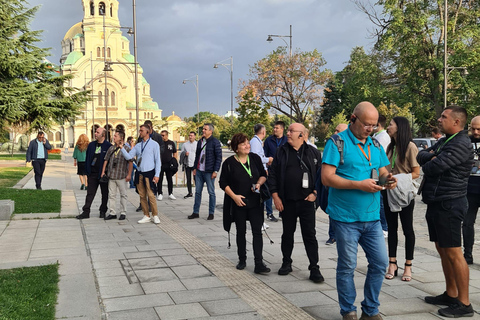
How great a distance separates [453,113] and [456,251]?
4.24 feet

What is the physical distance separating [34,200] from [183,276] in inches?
341

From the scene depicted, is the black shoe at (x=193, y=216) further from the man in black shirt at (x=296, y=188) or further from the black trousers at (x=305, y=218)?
the black trousers at (x=305, y=218)

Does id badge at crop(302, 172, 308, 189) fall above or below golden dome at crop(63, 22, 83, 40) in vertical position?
below

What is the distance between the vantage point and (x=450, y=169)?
4.54m

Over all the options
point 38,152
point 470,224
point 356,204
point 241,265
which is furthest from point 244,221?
point 38,152

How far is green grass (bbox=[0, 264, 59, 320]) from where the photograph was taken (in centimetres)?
434

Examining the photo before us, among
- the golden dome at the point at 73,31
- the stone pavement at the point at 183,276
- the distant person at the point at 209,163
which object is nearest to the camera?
the stone pavement at the point at 183,276

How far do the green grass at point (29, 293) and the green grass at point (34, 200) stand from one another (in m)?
5.67

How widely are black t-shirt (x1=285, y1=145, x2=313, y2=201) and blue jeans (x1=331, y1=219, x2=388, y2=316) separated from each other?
152 cm

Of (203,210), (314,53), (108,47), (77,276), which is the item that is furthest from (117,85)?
(77,276)

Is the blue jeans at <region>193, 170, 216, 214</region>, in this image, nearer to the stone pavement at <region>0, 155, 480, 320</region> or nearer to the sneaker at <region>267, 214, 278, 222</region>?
the stone pavement at <region>0, 155, 480, 320</region>

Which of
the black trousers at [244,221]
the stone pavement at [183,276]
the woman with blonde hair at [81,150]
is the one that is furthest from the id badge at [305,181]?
the woman with blonde hair at [81,150]

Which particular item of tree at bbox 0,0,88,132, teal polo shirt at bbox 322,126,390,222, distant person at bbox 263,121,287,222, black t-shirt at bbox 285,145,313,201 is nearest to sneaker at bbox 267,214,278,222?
distant person at bbox 263,121,287,222

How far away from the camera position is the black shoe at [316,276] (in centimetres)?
548
